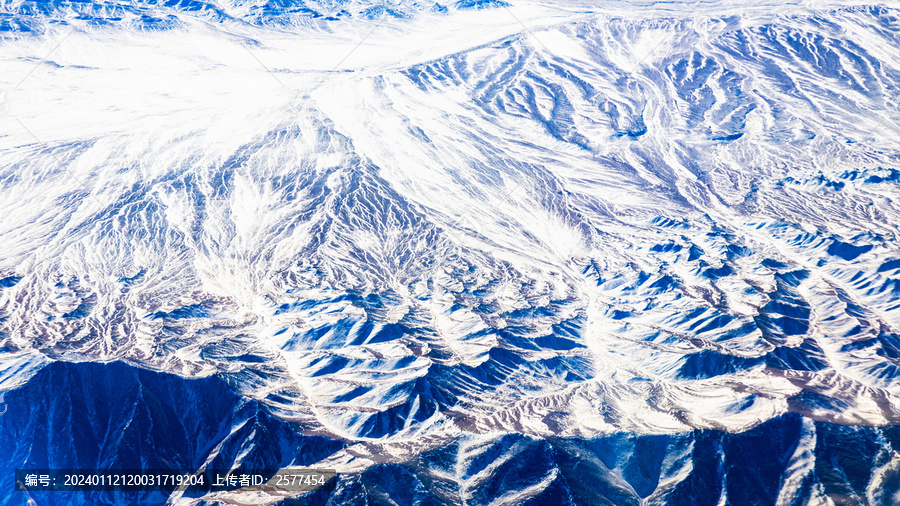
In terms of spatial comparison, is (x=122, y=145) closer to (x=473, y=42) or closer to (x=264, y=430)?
(x=264, y=430)

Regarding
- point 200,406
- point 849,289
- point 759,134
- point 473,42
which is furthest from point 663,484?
point 473,42

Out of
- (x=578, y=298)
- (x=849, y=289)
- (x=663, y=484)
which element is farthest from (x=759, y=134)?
(x=663, y=484)

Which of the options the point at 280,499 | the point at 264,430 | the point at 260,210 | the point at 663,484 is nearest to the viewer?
the point at 280,499

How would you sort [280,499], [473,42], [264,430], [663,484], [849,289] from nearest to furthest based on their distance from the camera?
[280,499]
[663,484]
[264,430]
[849,289]
[473,42]

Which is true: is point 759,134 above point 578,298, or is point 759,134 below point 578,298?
above

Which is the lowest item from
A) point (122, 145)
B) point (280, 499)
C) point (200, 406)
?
point (122, 145)

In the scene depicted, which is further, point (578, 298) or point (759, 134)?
point (759, 134)

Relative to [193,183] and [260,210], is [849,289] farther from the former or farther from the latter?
[193,183]
